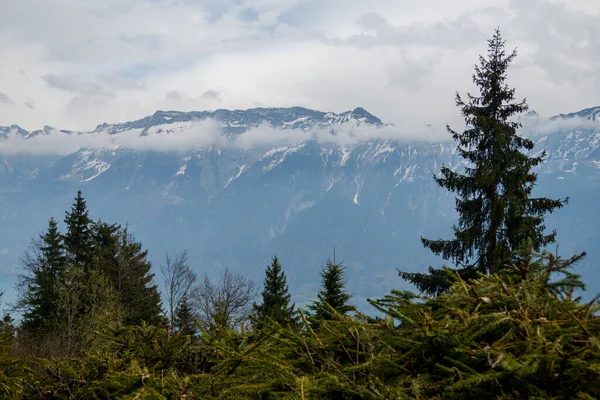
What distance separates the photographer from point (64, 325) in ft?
80.5

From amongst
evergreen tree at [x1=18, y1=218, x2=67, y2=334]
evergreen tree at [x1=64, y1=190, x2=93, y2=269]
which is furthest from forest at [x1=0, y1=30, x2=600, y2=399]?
evergreen tree at [x1=64, y1=190, x2=93, y2=269]

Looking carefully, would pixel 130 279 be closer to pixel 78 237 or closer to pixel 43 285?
pixel 78 237

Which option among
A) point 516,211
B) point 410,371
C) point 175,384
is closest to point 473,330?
point 410,371

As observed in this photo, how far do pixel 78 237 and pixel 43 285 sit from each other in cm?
493

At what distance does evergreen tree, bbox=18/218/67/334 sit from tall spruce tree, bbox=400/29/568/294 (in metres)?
21.0

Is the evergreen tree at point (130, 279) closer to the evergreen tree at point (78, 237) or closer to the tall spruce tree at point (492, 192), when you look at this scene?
the evergreen tree at point (78, 237)

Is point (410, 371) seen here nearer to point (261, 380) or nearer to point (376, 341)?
point (376, 341)

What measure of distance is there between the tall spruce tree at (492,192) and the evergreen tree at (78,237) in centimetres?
2502

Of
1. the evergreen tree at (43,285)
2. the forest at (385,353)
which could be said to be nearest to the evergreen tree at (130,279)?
the evergreen tree at (43,285)

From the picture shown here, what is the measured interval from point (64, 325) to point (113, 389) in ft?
82.0

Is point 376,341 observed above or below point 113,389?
above

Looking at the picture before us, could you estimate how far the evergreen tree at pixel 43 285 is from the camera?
2768 cm

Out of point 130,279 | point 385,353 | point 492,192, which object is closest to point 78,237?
point 130,279

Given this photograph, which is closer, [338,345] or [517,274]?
[338,345]
